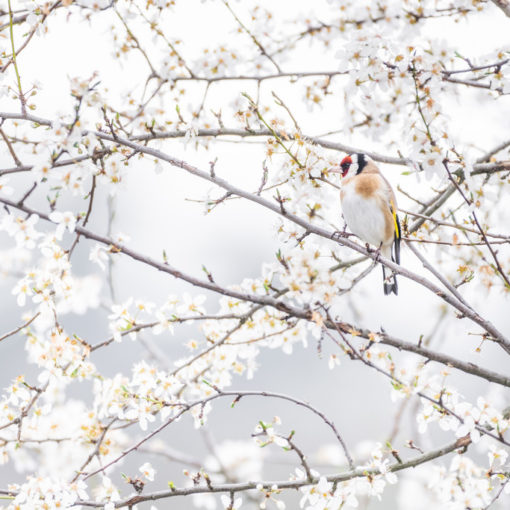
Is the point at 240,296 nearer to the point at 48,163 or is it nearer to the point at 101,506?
the point at 48,163

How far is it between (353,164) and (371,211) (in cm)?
40

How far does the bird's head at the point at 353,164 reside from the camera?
13.1 feet

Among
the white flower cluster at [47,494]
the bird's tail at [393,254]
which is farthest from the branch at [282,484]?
the bird's tail at [393,254]

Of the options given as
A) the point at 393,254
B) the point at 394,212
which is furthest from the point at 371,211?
the point at 393,254

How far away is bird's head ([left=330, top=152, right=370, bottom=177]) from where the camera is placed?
4.00m

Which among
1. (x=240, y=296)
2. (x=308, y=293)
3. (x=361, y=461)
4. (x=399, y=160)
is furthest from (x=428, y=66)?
(x=361, y=461)

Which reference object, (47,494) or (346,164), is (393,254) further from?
(47,494)

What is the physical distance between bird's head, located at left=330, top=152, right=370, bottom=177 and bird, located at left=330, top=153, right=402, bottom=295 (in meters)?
0.02

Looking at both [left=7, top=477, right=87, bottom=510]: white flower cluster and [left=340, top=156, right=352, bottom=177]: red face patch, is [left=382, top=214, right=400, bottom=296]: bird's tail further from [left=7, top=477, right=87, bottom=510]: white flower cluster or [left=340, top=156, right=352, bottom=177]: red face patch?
[left=7, top=477, right=87, bottom=510]: white flower cluster

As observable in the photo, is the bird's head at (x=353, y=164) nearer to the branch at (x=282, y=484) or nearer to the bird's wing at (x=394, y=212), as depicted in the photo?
the bird's wing at (x=394, y=212)

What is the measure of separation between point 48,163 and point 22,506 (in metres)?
1.38

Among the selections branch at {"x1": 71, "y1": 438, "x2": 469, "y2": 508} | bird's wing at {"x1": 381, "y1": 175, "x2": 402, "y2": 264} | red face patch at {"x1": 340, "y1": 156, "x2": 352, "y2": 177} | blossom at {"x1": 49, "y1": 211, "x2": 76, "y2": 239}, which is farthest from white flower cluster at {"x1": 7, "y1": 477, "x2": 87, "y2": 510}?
red face patch at {"x1": 340, "y1": 156, "x2": 352, "y2": 177}

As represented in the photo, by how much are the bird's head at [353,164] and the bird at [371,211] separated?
0.07 ft

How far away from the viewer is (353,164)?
13.4 feet
